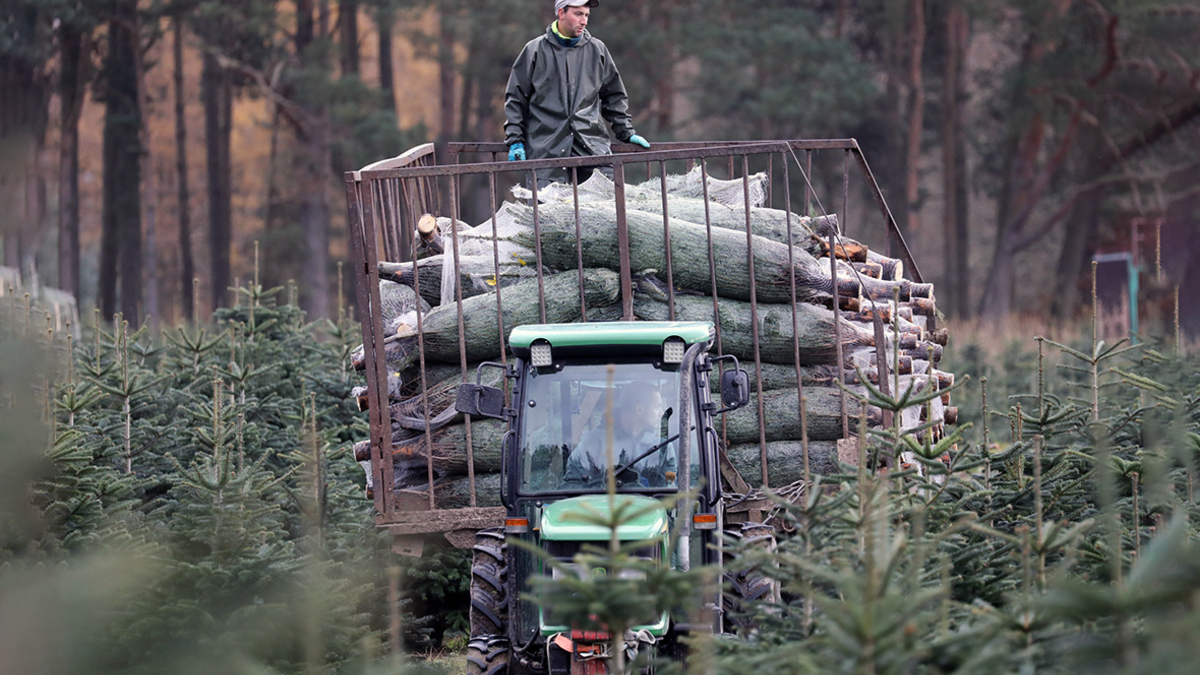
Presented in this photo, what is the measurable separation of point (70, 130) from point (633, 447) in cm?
2886

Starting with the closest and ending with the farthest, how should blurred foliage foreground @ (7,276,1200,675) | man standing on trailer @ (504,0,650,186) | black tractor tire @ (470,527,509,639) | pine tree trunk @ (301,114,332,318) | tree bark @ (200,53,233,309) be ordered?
blurred foliage foreground @ (7,276,1200,675) → black tractor tire @ (470,527,509,639) → man standing on trailer @ (504,0,650,186) → pine tree trunk @ (301,114,332,318) → tree bark @ (200,53,233,309)

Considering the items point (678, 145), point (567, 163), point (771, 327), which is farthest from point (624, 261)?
point (678, 145)

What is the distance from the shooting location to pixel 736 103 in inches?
1248

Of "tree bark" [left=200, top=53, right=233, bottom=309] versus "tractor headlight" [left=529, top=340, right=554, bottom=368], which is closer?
"tractor headlight" [left=529, top=340, right=554, bottom=368]

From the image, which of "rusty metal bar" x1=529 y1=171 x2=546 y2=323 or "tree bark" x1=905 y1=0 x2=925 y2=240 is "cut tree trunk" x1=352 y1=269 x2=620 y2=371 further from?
"tree bark" x1=905 y1=0 x2=925 y2=240

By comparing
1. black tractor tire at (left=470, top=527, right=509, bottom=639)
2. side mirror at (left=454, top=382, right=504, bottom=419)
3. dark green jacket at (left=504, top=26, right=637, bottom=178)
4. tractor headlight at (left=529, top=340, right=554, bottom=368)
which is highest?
dark green jacket at (left=504, top=26, right=637, bottom=178)

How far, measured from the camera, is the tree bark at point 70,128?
29406mm

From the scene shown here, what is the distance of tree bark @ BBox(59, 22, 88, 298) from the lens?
2941cm

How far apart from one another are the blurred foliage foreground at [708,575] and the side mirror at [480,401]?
804 mm

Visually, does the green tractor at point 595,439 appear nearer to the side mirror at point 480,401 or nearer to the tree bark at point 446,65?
the side mirror at point 480,401

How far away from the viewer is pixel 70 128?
30.7m

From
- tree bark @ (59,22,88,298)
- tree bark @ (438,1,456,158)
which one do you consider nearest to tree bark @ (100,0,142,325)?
tree bark @ (59,22,88,298)

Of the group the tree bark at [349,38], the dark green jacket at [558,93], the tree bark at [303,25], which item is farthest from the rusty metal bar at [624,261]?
the tree bark at [349,38]

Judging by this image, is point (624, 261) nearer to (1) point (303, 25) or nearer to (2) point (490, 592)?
(2) point (490, 592)
